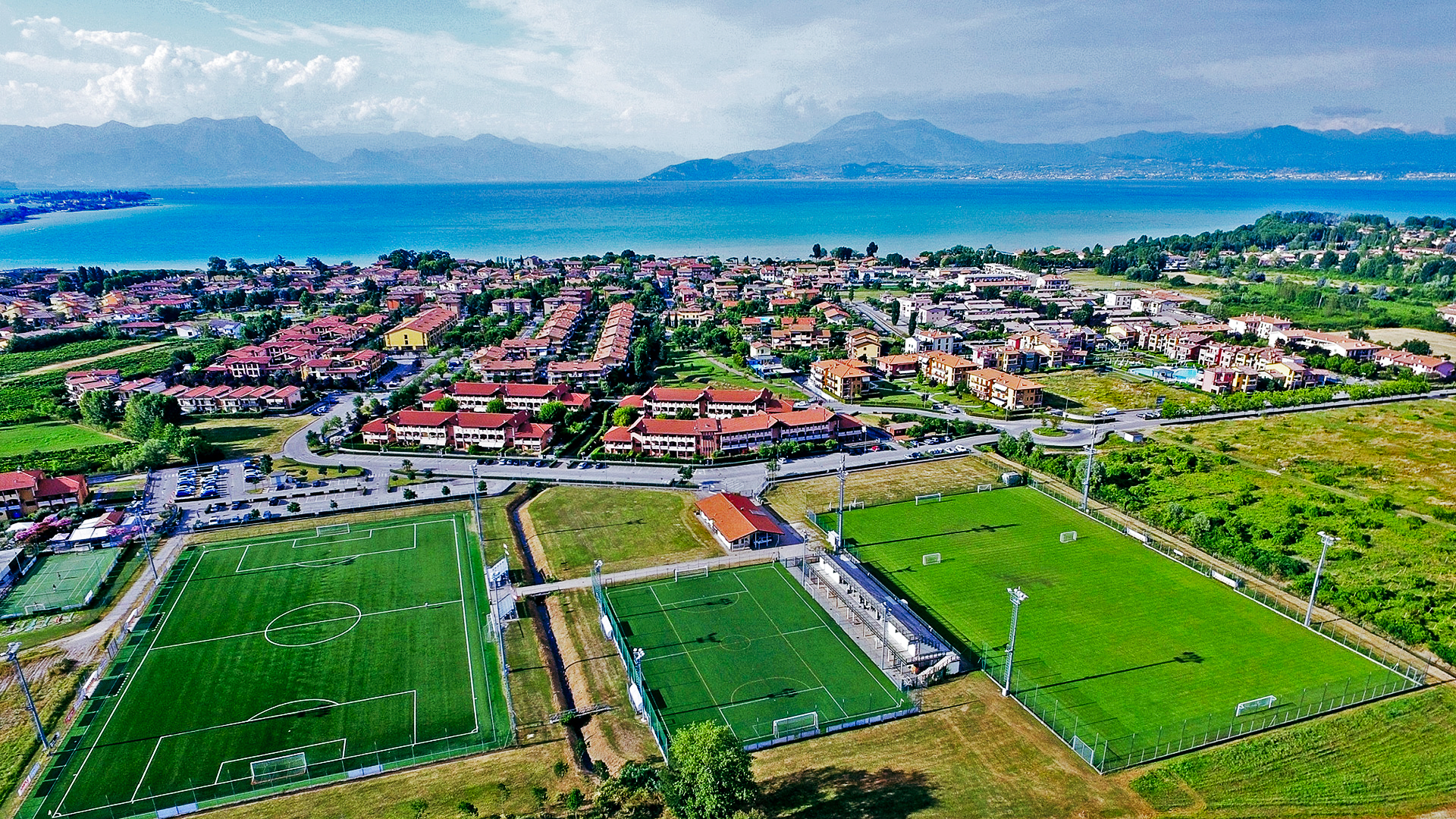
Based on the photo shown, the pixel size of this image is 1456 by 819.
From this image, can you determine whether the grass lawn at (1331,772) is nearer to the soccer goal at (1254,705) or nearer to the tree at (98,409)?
the soccer goal at (1254,705)

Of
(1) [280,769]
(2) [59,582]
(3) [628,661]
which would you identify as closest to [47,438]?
(2) [59,582]

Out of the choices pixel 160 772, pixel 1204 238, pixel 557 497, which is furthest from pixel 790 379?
pixel 1204 238

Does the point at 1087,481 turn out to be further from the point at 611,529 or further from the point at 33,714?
the point at 33,714

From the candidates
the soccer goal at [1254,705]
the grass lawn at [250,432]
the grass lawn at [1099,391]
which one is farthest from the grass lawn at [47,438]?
the grass lawn at [1099,391]

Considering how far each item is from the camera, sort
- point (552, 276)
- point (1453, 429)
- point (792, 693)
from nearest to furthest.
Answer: point (792, 693) < point (1453, 429) < point (552, 276)

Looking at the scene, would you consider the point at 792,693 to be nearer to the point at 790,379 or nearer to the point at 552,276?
the point at 790,379

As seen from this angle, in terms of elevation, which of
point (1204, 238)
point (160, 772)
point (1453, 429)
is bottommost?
point (160, 772)

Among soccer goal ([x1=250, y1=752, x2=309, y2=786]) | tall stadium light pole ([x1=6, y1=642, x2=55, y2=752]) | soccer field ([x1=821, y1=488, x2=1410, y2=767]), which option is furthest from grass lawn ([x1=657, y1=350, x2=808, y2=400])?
tall stadium light pole ([x1=6, y1=642, x2=55, y2=752])
